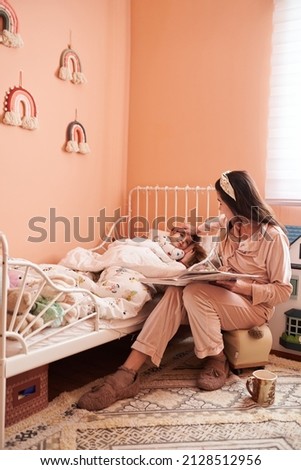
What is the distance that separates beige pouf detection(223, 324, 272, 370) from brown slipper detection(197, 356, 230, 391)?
5 centimetres

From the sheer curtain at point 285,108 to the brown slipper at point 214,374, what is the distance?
1057mm

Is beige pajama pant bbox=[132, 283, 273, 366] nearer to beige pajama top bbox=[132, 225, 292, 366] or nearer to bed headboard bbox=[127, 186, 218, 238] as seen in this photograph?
beige pajama top bbox=[132, 225, 292, 366]

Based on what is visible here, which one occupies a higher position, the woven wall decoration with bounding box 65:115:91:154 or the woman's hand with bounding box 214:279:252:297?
the woven wall decoration with bounding box 65:115:91:154

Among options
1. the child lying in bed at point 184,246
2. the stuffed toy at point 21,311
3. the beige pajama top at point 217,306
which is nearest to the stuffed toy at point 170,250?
the child lying in bed at point 184,246

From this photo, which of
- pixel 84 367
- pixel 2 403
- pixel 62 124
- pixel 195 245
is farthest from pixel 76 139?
pixel 2 403

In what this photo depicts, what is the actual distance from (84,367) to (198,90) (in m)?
1.83

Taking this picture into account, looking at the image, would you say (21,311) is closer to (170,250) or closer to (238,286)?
(238,286)

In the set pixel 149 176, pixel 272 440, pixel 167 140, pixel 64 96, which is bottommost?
pixel 272 440

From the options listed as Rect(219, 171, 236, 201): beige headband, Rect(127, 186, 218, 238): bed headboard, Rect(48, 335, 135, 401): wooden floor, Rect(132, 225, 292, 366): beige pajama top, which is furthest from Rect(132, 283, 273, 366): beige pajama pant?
Rect(127, 186, 218, 238): bed headboard

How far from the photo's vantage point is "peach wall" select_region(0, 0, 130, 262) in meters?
2.23

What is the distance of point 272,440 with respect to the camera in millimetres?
1391
